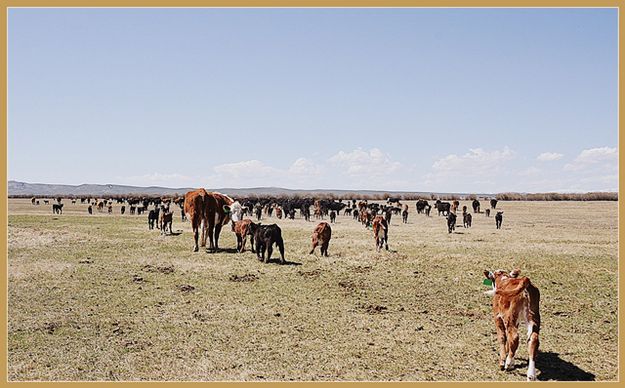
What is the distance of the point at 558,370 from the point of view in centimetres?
845

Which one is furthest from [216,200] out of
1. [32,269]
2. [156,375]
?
[156,375]

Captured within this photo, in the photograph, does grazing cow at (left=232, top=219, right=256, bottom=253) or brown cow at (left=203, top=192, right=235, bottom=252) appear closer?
grazing cow at (left=232, top=219, right=256, bottom=253)

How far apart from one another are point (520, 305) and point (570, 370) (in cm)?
189

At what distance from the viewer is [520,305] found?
782 centimetres

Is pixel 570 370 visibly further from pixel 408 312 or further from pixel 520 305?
pixel 408 312

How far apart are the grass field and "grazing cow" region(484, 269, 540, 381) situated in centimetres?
52

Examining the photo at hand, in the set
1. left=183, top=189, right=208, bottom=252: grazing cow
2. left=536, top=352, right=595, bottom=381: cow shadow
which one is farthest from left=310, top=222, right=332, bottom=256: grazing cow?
left=536, top=352, right=595, bottom=381: cow shadow

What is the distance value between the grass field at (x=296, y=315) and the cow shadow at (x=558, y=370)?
0.04m

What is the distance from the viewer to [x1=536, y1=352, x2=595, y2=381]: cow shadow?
813 cm

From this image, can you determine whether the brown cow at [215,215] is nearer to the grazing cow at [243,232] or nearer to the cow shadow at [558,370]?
the grazing cow at [243,232]

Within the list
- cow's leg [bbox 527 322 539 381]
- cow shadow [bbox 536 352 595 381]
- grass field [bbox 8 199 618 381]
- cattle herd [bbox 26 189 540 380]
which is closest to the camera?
cow's leg [bbox 527 322 539 381]

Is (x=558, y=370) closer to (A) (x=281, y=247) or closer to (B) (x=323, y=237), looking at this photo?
(A) (x=281, y=247)

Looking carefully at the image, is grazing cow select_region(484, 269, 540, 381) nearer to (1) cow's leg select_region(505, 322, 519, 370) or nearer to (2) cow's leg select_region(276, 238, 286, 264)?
(1) cow's leg select_region(505, 322, 519, 370)

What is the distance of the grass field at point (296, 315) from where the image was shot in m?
8.66
